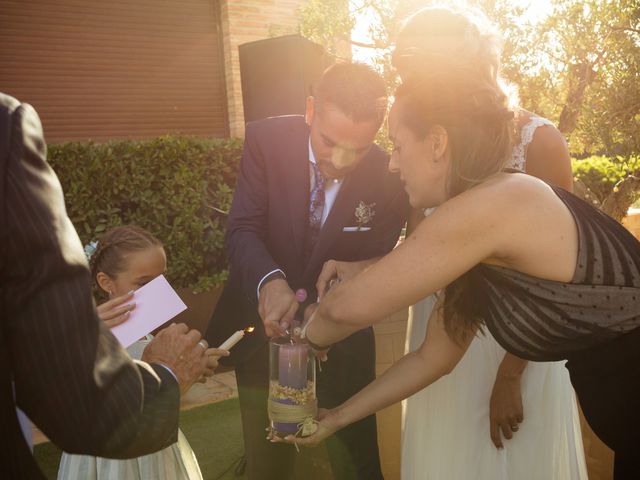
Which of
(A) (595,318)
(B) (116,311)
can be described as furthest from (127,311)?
(A) (595,318)

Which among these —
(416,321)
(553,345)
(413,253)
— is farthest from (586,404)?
(416,321)

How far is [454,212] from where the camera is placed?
1810mm

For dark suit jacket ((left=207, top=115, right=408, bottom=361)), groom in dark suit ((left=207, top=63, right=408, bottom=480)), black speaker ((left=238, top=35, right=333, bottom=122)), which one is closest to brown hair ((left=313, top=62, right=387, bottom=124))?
groom in dark suit ((left=207, top=63, right=408, bottom=480))

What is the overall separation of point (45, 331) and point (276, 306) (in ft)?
5.24

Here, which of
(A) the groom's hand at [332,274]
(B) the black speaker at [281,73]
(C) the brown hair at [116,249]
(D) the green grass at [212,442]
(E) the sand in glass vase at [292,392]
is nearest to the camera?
(E) the sand in glass vase at [292,392]

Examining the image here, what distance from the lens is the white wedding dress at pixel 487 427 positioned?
269 cm

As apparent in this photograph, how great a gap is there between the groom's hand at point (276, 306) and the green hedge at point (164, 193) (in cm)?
405

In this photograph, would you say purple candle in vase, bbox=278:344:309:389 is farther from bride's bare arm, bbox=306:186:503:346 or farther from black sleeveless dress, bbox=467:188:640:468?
black sleeveless dress, bbox=467:188:640:468

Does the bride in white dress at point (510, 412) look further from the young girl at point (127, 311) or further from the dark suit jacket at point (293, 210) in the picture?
the young girl at point (127, 311)

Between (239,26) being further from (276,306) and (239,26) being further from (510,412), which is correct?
(510,412)

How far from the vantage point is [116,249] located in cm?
303

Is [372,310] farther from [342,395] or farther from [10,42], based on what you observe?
[10,42]

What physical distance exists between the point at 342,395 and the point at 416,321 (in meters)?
0.53

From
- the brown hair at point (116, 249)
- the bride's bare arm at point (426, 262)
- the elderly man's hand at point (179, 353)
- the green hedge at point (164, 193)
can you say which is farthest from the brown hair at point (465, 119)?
the green hedge at point (164, 193)
